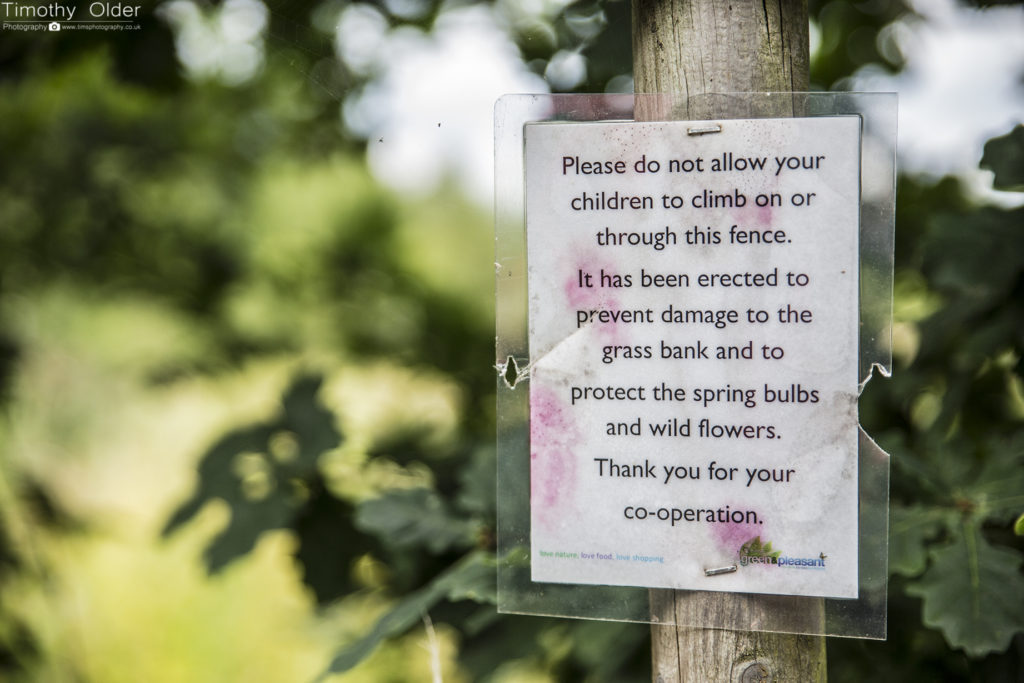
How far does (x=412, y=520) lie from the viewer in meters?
0.89

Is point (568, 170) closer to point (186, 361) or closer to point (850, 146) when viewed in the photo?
point (850, 146)

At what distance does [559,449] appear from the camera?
2.01ft

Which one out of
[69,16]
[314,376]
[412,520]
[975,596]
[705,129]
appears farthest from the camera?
[314,376]

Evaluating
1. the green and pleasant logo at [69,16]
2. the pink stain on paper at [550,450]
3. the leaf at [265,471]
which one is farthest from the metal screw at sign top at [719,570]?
the green and pleasant logo at [69,16]

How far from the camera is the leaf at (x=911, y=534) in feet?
2.40

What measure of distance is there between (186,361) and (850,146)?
210 centimetres

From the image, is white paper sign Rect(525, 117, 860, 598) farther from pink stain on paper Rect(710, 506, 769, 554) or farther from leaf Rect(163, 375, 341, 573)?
leaf Rect(163, 375, 341, 573)

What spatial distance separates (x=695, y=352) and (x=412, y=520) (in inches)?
17.2

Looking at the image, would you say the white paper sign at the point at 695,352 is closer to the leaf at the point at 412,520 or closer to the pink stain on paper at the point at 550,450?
the pink stain on paper at the point at 550,450

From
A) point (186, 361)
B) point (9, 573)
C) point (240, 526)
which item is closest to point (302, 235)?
point (186, 361)

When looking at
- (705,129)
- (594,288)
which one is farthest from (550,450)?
(705,129)

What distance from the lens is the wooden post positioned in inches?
23.2

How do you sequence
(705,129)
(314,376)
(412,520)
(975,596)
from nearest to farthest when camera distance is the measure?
(705,129) → (975,596) → (412,520) → (314,376)

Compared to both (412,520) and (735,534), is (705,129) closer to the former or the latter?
(735,534)
